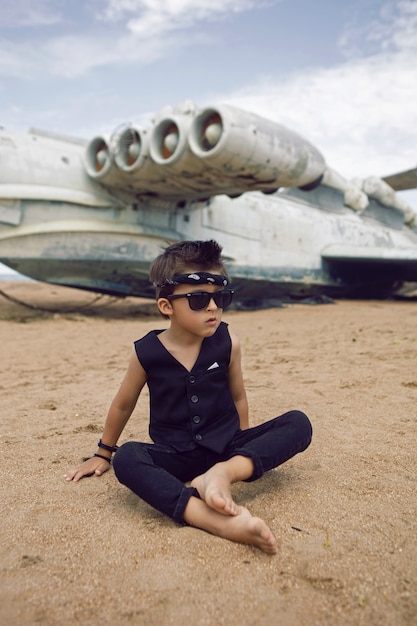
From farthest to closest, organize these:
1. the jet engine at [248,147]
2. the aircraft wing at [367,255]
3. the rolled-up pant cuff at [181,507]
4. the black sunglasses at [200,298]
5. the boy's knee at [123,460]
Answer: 1. the aircraft wing at [367,255]
2. the jet engine at [248,147]
3. the black sunglasses at [200,298]
4. the boy's knee at [123,460]
5. the rolled-up pant cuff at [181,507]

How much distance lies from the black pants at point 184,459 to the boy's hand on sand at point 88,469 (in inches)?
10.2

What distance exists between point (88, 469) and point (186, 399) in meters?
0.43

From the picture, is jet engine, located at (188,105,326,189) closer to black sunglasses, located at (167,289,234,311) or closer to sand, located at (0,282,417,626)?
sand, located at (0,282,417,626)

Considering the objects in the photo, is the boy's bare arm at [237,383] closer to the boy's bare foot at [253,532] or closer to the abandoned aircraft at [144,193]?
the boy's bare foot at [253,532]

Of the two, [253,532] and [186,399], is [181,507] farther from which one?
[186,399]

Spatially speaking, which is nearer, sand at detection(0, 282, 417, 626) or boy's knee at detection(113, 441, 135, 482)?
sand at detection(0, 282, 417, 626)

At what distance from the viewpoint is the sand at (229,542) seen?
37.7 inches

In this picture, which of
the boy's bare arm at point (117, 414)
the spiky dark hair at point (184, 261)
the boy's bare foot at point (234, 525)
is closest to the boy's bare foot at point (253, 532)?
the boy's bare foot at point (234, 525)

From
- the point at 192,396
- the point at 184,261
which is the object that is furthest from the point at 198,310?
the point at 192,396

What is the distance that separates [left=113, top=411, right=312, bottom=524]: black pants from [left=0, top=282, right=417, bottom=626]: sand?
75 millimetres

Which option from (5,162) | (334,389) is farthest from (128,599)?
(5,162)

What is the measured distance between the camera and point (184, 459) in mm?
1524

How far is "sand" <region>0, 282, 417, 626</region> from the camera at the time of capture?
957 mm

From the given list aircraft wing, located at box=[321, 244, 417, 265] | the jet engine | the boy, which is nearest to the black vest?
the boy
